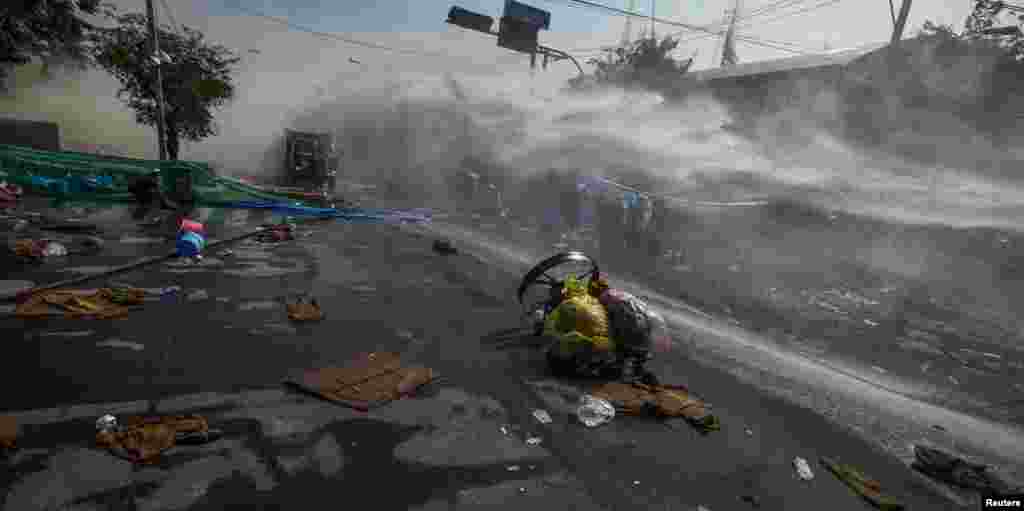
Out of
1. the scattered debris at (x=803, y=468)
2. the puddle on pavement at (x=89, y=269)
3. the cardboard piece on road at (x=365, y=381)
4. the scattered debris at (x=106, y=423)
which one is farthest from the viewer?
the puddle on pavement at (x=89, y=269)

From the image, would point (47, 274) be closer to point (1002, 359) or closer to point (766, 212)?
point (1002, 359)

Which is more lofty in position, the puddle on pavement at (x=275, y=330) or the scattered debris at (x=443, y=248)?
the scattered debris at (x=443, y=248)

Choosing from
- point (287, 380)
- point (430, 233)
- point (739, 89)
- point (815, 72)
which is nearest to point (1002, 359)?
point (287, 380)

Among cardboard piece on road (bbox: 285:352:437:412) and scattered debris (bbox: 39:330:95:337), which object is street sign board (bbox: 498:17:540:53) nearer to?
cardboard piece on road (bbox: 285:352:437:412)

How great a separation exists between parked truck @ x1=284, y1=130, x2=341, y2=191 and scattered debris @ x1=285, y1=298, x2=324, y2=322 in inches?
551

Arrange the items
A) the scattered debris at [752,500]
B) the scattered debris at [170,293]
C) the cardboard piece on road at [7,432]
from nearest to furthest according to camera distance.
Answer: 1. the cardboard piece on road at [7,432]
2. the scattered debris at [752,500]
3. the scattered debris at [170,293]

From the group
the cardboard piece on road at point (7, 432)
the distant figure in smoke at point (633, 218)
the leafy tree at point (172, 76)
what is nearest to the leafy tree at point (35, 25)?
the leafy tree at point (172, 76)

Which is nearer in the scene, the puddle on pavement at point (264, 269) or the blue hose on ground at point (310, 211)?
the puddle on pavement at point (264, 269)

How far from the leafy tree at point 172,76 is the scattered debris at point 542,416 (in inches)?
815

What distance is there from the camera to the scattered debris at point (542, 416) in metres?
4.30

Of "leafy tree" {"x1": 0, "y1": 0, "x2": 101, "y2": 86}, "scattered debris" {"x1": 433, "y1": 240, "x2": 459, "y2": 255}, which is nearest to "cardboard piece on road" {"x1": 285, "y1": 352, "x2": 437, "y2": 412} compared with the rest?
"scattered debris" {"x1": 433, "y1": 240, "x2": 459, "y2": 255}

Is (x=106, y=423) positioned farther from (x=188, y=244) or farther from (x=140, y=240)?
(x=140, y=240)

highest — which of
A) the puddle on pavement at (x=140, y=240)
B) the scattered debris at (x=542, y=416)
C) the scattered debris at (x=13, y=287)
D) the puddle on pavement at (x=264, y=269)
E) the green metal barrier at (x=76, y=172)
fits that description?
the green metal barrier at (x=76, y=172)

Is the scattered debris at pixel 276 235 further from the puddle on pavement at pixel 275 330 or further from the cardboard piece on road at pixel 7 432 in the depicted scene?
the cardboard piece on road at pixel 7 432
